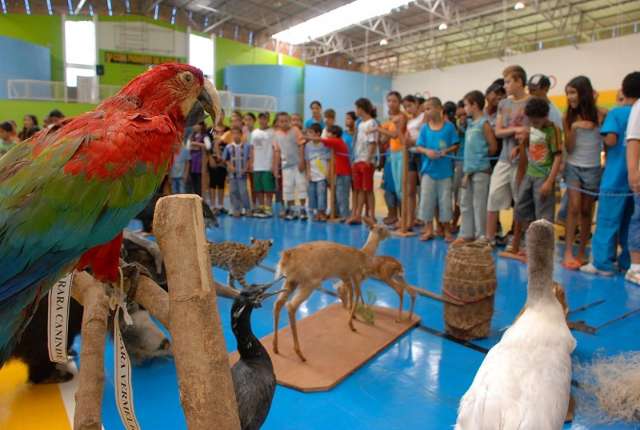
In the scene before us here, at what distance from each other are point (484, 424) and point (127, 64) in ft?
65.6

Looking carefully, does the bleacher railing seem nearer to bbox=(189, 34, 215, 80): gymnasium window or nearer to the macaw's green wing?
bbox=(189, 34, 215, 80): gymnasium window

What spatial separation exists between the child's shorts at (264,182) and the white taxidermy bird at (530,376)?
6.89 m

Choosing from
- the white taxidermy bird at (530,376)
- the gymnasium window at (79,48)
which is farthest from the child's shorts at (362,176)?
the gymnasium window at (79,48)

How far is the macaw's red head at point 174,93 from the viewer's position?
5.36 ft

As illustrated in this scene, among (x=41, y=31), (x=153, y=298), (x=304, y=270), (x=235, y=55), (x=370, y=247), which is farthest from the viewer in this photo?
(x=235, y=55)

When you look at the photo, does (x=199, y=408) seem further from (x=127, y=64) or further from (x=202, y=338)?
(x=127, y=64)

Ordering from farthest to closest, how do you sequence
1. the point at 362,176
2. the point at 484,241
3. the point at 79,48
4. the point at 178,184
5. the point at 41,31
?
1. the point at 79,48
2. the point at 41,31
3. the point at 178,184
4. the point at 362,176
5. the point at 484,241

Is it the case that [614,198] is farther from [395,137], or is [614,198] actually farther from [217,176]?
[217,176]

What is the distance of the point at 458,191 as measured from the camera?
272 inches

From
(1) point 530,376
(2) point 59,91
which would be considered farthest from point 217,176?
(2) point 59,91

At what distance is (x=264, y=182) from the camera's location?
8852mm

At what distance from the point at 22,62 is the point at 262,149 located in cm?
1311

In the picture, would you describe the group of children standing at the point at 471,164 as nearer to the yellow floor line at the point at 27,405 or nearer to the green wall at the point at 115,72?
the yellow floor line at the point at 27,405

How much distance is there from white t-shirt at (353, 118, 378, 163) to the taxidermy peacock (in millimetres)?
5438
